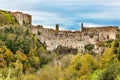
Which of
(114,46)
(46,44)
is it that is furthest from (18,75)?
(46,44)

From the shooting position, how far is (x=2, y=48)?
295 ft

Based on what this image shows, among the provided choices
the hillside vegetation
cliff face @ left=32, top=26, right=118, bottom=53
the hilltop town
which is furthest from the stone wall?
the hillside vegetation

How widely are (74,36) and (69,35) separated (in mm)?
1226

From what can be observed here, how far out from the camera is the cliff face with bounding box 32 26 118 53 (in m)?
116

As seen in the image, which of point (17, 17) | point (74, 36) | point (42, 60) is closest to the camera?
point (42, 60)

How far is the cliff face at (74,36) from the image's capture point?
380 ft

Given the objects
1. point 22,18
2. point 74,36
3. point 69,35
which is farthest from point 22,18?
point 74,36

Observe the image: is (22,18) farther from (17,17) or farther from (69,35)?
→ (69,35)

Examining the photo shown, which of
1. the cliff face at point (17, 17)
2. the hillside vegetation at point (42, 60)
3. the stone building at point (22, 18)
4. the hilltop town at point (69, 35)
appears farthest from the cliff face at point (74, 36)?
the hillside vegetation at point (42, 60)

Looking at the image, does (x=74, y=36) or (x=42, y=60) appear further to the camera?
(x=74, y=36)

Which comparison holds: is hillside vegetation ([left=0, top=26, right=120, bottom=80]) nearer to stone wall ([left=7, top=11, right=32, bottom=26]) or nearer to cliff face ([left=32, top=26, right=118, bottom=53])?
cliff face ([left=32, top=26, right=118, bottom=53])

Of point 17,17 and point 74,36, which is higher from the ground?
point 17,17

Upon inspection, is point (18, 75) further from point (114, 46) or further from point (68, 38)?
point (68, 38)

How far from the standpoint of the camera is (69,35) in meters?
121
